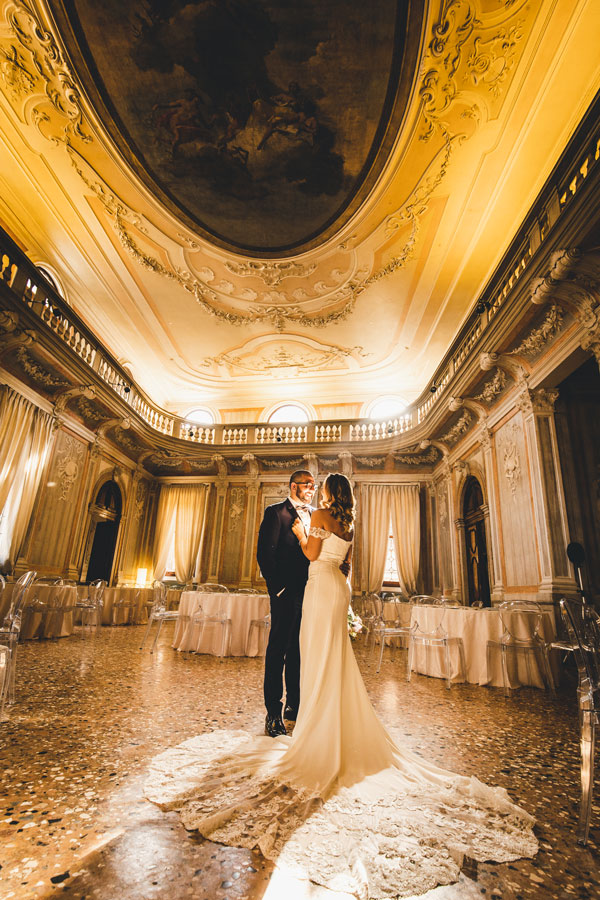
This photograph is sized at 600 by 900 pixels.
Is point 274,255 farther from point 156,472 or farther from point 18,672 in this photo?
point 18,672

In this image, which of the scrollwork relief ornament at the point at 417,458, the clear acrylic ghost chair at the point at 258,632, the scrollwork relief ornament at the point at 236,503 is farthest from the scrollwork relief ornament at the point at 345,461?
the clear acrylic ghost chair at the point at 258,632

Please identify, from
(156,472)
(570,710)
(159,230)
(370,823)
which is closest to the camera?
(370,823)

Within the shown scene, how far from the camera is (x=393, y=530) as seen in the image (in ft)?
34.9

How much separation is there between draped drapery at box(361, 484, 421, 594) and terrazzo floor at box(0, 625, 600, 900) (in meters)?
5.44

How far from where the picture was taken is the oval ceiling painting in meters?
5.24

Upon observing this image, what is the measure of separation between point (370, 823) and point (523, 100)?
25.2 feet

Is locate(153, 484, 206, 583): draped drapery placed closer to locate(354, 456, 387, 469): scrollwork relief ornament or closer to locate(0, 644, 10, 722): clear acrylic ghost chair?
locate(354, 456, 387, 469): scrollwork relief ornament

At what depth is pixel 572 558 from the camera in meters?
5.25

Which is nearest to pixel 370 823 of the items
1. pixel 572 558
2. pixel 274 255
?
pixel 572 558

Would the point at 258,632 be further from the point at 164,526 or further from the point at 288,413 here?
the point at 288,413

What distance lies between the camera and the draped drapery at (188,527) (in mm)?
11508

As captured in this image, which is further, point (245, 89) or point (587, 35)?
point (245, 89)

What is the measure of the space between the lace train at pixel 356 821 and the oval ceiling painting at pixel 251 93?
7.17 meters

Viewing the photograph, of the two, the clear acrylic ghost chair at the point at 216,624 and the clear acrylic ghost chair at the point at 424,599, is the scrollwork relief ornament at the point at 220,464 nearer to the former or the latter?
the clear acrylic ghost chair at the point at 216,624
